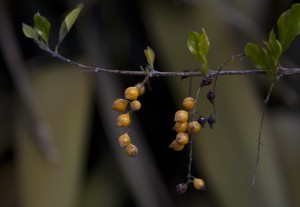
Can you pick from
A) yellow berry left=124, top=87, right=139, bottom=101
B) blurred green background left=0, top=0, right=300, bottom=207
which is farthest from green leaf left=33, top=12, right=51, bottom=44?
blurred green background left=0, top=0, right=300, bottom=207

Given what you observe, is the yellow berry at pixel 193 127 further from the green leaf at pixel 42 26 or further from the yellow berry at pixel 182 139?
the green leaf at pixel 42 26

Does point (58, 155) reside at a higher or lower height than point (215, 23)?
lower

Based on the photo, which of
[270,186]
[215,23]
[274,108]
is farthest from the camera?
[274,108]

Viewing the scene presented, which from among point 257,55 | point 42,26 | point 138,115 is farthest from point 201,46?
point 138,115

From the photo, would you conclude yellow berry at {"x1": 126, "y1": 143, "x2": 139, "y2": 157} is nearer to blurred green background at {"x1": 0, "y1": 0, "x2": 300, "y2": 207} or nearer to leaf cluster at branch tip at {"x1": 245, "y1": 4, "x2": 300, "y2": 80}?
leaf cluster at branch tip at {"x1": 245, "y1": 4, "x2": 300, "y2": 80}

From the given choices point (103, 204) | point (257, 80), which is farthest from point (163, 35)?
point (103, 204)

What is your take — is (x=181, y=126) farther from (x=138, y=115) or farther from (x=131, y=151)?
(x=138, y=115)

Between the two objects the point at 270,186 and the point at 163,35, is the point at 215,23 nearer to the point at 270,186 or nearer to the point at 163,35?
the point at 163,35
